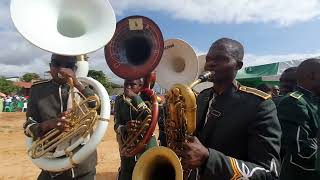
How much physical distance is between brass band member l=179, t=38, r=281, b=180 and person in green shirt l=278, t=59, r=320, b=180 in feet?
3.69

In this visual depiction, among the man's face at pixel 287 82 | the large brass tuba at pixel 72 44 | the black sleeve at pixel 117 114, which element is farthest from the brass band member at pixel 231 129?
the man's face at pixel 287 82

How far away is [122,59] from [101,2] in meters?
0.58

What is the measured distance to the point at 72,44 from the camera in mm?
3764

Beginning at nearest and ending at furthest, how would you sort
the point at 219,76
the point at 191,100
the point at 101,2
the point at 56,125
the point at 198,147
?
the point at 198,147 → the point at 191,100 → the point at 219,76 → the point at 56,125 → the point at 101,2

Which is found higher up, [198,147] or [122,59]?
[122,59]

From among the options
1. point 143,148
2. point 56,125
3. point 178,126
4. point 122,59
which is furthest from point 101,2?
point 178,126

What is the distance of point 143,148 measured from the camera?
447 centimetres

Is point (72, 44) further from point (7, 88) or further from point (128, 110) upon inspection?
point (7, 88)

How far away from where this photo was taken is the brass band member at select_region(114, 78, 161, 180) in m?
4.75

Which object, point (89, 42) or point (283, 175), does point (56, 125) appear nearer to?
point (89, 42)

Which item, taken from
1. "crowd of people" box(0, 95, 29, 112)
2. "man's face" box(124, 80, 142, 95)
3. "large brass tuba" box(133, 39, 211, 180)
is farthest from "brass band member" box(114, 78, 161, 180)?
"crowd of people" box(0, 95, 29, 112)

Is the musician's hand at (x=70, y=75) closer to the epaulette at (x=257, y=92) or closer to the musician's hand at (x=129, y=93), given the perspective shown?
the musician's hand at (x=129, y=93)

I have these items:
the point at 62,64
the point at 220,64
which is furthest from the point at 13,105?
the point at 220,64

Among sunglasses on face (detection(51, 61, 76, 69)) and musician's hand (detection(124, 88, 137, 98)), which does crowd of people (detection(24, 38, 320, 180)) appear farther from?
musician's hand (detection(124, 88, 137, 98))
